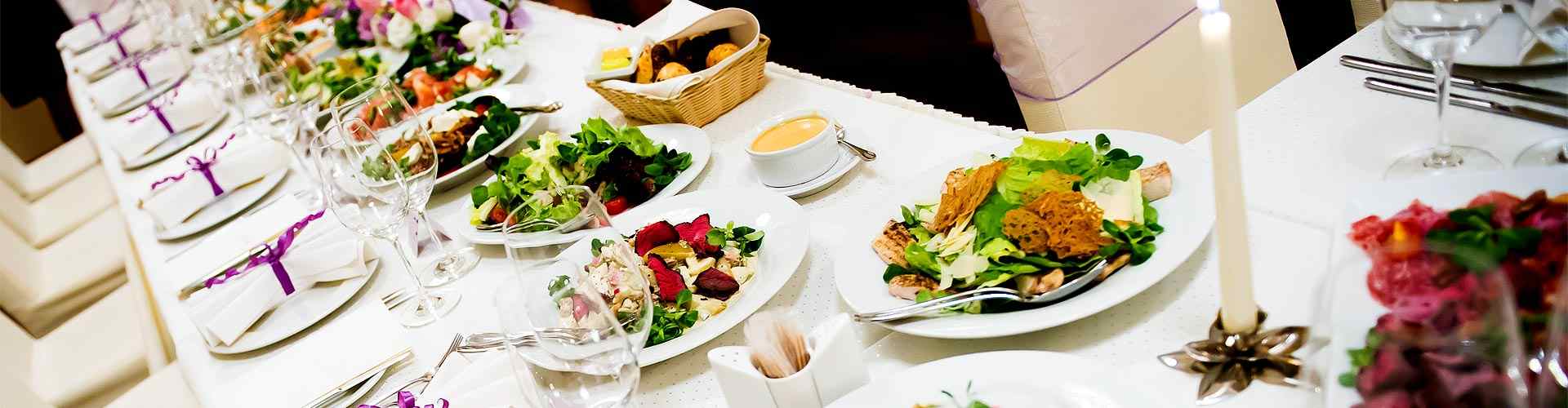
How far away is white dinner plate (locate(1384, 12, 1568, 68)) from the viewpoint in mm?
1113

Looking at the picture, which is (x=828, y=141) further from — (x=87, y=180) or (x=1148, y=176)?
(x=87, y=180)

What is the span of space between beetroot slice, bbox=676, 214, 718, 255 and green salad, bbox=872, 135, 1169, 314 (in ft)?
0.70

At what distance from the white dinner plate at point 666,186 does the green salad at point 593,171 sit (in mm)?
19

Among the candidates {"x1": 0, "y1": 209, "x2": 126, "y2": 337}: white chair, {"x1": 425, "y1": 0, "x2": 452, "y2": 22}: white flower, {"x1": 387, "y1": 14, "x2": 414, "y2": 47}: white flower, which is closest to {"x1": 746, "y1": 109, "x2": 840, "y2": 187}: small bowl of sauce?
{"x1": 425, "y1": 0, "x2": 452, "y2": 22}: white flower

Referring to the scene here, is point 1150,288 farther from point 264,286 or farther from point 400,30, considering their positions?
point 400,30

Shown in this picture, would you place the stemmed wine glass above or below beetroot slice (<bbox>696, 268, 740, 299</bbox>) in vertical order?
below

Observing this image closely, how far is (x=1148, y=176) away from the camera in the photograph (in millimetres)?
1082

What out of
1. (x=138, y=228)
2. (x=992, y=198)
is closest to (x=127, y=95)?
(x=138, y=228)

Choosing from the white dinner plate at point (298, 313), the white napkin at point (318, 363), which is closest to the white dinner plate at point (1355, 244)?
the white napkin at point (318, 363)

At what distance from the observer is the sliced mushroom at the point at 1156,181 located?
3.52ft

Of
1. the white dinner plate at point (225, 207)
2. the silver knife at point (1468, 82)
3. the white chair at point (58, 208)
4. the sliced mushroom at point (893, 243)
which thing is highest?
the white dinner plate at point (225, 207)

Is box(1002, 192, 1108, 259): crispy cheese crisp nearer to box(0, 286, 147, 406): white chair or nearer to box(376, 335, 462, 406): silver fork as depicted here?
box(376, 335, 462, 406): silver fork

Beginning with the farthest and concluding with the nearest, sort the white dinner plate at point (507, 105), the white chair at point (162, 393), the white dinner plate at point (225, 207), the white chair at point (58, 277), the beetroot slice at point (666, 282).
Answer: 1. the white chair at point (58, 277)
2. the white chair at point (162, 393)
3. the white dinner plate at point (225, 207)
4. the white dinner plate at point (507, 105)
5. the beetroot slice at point (666, 282)

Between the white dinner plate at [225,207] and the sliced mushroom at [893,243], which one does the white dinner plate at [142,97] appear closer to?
the white dinner plate at [225,207]
